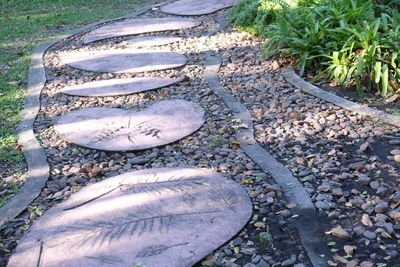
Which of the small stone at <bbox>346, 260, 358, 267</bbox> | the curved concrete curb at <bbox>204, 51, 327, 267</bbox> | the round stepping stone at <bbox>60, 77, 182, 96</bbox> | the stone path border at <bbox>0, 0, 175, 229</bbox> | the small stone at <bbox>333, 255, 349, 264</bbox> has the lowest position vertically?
the curved concrete curb at <bbox>204, 51, 327, 267</bbox>

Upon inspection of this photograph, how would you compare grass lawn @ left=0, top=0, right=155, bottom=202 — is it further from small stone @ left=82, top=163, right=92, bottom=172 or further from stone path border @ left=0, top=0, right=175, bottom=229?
small stone @ left=82, top=163, right=92, bottom=172

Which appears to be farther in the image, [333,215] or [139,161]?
[139,161]

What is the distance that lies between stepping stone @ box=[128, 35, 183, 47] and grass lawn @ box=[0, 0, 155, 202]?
1104 mm

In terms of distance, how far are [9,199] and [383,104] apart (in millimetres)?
2447

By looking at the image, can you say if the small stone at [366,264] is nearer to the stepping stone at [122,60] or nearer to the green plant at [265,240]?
the green plant at [265,240]

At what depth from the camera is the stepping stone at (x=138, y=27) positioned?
18.2 ft

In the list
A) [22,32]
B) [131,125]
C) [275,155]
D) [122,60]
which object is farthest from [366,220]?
[22,32]

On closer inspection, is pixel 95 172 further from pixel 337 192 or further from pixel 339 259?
pixel 339 259

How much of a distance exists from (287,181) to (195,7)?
4842mm

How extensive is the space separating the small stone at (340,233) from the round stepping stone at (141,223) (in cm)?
39

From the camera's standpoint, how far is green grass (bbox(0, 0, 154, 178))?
10.5ft

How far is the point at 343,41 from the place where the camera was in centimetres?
374

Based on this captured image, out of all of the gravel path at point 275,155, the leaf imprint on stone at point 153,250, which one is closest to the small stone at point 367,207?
the gravel path at point 275,155

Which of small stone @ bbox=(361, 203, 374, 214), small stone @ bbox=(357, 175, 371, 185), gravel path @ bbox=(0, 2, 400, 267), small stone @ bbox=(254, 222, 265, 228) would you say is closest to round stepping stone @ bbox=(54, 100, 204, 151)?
gravel path @ bbox=(0, 2, 400, 267)
